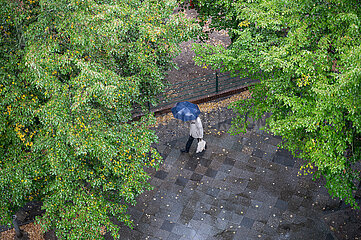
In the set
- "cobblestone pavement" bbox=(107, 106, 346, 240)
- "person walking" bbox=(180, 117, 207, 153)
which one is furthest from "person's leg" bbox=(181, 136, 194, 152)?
"cobblestone pavement" bbox=(107, 106, 346, 240)

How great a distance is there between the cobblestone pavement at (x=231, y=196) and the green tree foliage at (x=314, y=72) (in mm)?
2675

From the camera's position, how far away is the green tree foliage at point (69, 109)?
9062 mm

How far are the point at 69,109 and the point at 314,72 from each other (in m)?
5.76

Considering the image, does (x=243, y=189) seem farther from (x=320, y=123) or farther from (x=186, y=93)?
(x=186, y=93)

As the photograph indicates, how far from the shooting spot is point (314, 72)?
32.1 ft

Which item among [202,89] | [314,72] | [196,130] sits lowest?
[202,89]

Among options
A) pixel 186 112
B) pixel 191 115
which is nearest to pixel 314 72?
pixel 191 115

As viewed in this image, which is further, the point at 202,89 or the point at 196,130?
the point at 202,89

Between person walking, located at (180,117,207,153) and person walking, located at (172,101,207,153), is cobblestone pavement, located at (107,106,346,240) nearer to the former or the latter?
person walking, located at (180,117,207,153)

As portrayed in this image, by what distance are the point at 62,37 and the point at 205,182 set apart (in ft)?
22.8

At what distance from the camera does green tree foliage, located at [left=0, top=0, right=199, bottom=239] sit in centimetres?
906

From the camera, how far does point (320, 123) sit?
10008 millimetres

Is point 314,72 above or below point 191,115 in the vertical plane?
above

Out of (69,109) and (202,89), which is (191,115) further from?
(69,109)
